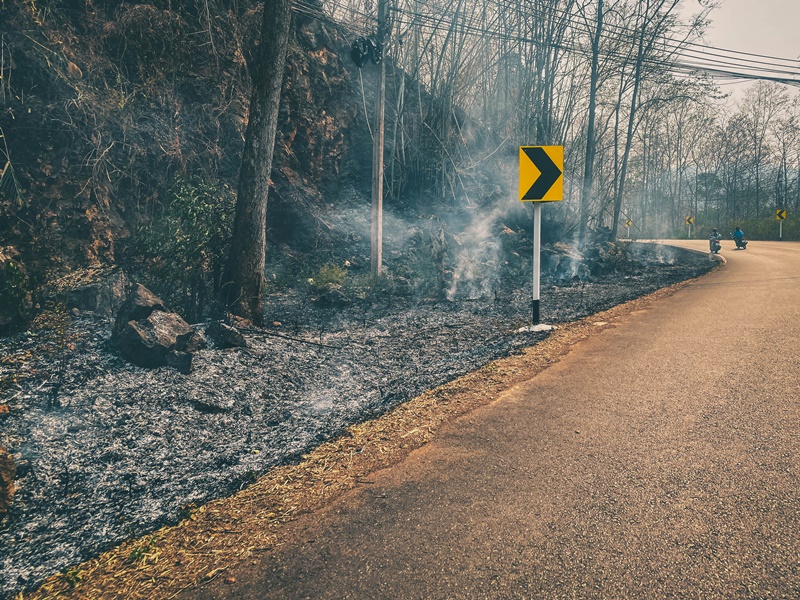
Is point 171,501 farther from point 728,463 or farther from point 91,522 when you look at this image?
point 728,463

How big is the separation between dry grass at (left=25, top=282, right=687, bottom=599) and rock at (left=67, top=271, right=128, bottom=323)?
15.1ft

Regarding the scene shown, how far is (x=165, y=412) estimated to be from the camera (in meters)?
4.11

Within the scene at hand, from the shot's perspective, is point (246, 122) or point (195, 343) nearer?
point (195, 343)

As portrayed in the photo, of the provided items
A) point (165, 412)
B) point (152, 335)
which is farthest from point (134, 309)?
point (165, 412)

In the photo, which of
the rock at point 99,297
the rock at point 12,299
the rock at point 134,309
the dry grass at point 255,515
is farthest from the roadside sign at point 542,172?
the rock at point 12,299

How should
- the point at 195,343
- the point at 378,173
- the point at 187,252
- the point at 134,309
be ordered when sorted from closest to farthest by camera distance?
the point at 134,309, the point at 195,343, the point at 187,252, the point at 378,173

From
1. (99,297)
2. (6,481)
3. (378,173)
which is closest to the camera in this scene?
(6,481)

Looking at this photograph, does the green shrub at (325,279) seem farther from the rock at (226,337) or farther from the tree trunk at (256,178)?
the rock at (226,337)

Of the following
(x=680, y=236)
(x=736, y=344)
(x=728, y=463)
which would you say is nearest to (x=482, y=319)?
(x=736, y=344)

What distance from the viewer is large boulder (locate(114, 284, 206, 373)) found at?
15.9 feet

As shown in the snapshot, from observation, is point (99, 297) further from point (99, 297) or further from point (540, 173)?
point (540, 173)

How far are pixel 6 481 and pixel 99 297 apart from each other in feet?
13.7

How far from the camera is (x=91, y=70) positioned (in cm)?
809

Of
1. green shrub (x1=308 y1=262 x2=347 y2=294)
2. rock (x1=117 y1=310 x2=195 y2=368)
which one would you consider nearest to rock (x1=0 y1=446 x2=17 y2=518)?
rock (x1=117 y1=310 x2=195 y2=368)
